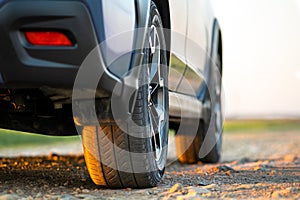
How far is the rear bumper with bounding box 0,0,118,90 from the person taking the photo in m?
2.84

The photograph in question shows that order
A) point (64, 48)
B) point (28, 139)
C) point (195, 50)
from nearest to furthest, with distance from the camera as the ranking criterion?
point (64, 48) → point (195, 50) → point (28, 139)

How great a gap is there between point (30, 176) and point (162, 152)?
0.97 meters

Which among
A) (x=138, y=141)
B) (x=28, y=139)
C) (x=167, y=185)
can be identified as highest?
(x=138, y=141)

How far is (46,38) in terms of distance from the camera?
2881 millimetres

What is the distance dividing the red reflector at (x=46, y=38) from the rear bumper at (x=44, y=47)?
0.08 feet

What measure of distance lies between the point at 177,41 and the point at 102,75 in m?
1.30

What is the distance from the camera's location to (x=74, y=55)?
9.43 feet

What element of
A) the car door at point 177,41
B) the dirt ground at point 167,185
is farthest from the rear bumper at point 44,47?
the car door at point 177,41

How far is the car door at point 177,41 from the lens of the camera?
3963mm

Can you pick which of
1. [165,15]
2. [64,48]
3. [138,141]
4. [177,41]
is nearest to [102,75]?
[64,48]

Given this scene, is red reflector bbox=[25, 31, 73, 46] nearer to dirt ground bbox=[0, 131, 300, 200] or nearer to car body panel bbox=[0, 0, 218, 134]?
car body panel bbox=[0, 0, 218, 134]

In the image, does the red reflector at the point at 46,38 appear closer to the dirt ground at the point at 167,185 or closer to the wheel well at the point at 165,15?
the dirt ground at the point at 167,185

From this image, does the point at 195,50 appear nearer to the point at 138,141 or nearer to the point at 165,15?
the point at 165,15

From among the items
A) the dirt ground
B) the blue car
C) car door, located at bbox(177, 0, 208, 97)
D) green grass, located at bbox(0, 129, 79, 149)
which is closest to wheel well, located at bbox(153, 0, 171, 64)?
the blue car
